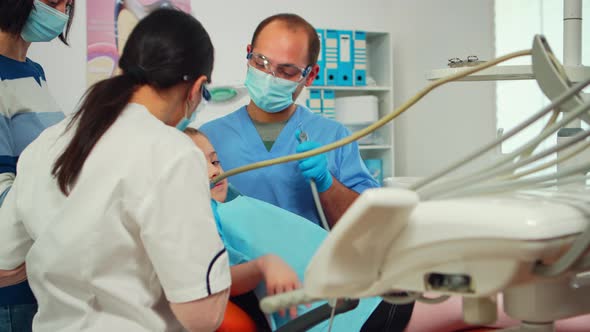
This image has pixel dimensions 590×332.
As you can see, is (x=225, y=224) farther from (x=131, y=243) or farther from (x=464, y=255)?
(x=464, y=255)

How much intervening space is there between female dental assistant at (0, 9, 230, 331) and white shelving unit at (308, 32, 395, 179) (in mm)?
3049

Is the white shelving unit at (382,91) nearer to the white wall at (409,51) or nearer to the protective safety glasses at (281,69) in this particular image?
the white wall at (409,51)

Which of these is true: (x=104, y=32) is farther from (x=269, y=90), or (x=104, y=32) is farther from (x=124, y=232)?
(x=124, y=232)

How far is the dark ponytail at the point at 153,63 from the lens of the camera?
3.34 ft

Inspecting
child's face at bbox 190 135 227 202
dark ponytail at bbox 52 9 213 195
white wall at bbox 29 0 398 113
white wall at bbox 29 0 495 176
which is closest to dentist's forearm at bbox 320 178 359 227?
child's face at bbox 190 135 227 202

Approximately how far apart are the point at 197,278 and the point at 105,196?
203mm

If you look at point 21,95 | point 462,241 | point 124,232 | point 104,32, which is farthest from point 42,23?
point 104,32

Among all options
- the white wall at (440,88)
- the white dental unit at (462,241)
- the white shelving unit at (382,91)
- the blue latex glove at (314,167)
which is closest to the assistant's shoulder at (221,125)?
the blue latex glove at (314,167)

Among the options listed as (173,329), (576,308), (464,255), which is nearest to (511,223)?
(464,255)

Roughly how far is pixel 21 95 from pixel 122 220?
724mm

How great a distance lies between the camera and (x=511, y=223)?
46cm

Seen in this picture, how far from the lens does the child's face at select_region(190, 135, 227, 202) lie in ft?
5.23

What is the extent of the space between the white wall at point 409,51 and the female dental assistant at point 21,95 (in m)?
2.02

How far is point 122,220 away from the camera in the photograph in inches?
37.2
